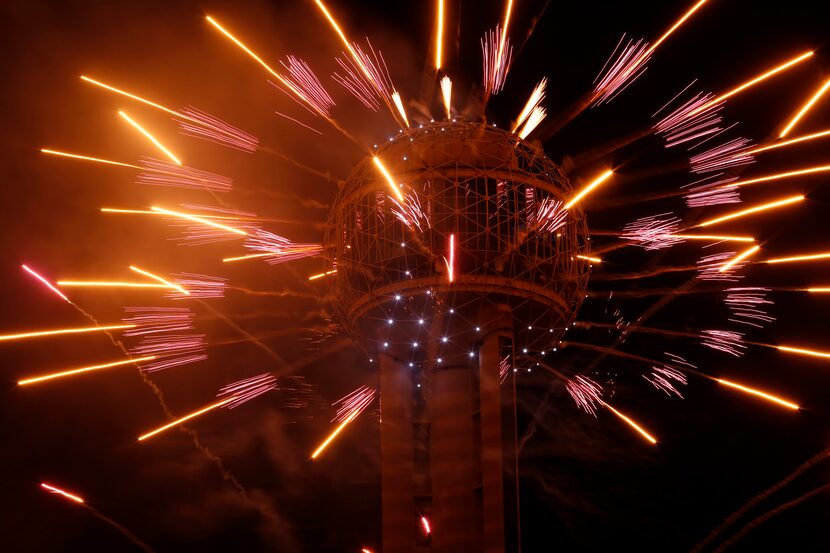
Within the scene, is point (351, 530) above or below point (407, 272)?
below

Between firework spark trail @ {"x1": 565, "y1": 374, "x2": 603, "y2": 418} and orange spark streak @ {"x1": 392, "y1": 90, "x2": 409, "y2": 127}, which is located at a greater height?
orange spark streak @ {"x1": 392, "y1": 90, "x2": 409, "y2": 127}

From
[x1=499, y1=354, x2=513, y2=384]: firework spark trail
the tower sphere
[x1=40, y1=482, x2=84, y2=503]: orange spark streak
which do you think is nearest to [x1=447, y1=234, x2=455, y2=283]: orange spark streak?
the tower sphere

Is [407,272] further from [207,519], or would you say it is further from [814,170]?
[207,519]

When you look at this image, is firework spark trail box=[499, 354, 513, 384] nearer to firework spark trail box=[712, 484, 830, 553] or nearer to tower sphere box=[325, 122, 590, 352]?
tower sphere box=[325, 122, 590, 352]

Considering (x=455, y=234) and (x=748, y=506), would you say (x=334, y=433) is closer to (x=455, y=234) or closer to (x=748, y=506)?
(x=455, y=234)

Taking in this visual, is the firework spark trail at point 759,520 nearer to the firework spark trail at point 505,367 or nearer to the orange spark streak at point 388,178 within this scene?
the firework spark trail at point 505,367

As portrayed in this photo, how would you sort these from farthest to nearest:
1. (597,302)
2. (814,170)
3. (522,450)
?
1. (522,450)
2. (597,302)
3. (814,170)

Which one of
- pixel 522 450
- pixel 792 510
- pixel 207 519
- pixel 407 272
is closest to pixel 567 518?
pixel 522 450
